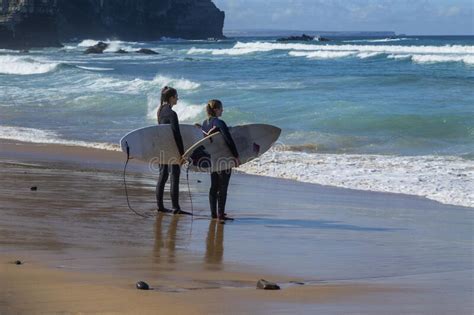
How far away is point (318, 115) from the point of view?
22234 mm

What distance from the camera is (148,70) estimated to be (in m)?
47.7

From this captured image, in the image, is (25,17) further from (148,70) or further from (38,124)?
(38,124)

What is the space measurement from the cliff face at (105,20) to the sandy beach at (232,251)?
2937 inches

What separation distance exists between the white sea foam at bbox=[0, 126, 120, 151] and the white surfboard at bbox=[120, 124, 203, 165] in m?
5.82

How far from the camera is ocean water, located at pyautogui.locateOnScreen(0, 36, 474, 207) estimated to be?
13.7m

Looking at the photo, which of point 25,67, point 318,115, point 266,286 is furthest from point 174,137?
point 25,67

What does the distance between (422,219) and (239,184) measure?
9.96 feet

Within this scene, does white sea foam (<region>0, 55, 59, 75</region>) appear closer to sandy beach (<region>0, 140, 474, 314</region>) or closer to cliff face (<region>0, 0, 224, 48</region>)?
sandy beach (<region>0, 140, 474, 314</region>)

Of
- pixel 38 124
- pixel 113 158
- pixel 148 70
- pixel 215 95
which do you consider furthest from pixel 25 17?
pixel 113 158

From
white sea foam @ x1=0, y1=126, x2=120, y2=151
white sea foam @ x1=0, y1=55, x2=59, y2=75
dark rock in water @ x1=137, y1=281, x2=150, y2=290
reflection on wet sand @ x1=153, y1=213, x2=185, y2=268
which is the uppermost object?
dark rock in water @ x1=137, y1=281, x2=150, y2=290

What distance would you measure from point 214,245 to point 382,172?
20.0 feet

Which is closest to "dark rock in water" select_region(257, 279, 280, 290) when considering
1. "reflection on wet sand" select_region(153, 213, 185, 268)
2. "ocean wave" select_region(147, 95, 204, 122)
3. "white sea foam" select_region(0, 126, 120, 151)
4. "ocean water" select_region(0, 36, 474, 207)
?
"reflection on wet sand" select_region(153, 213, 185, 268)

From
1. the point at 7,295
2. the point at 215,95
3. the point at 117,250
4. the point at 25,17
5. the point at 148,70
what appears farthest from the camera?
the point at 25,17

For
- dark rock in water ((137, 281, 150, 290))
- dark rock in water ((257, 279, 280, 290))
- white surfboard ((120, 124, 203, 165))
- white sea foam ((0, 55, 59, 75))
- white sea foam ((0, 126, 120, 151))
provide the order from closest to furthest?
dark rock in water ((137, 281, 150, 290))
dark rock in water ((257, 279, 280, 290))
white surfboard ((120, 124, 203, 165))
white sea foam ((0, 126, 120, 151))
white sea foam ((0, 55, 59, 75))
